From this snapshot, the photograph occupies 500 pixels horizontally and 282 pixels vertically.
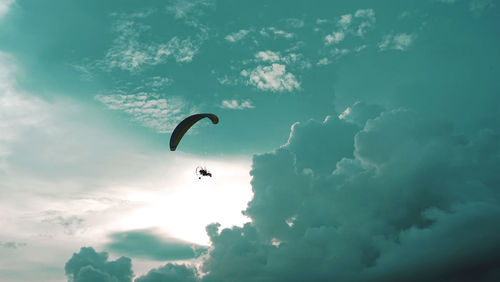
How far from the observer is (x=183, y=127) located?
76562mm

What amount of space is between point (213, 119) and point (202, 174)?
9.22 m

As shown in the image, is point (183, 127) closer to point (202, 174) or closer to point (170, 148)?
point (170, 148)

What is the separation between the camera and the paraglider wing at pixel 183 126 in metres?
74.5

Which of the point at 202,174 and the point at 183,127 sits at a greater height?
the point at 183,127

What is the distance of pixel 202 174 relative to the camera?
7238 centimetres

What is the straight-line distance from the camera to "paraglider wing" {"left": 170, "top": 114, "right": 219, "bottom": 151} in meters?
74.5

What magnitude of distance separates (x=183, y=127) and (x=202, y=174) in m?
9.45

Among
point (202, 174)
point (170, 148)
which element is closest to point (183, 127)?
point (170, 148)

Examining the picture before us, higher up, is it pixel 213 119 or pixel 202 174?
pixel 213 119

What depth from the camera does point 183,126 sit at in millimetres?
76500

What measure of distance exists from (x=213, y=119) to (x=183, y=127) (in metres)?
5.88

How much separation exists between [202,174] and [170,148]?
23.4 feet

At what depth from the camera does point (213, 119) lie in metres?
74.2

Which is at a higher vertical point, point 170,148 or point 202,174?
point 170,148
